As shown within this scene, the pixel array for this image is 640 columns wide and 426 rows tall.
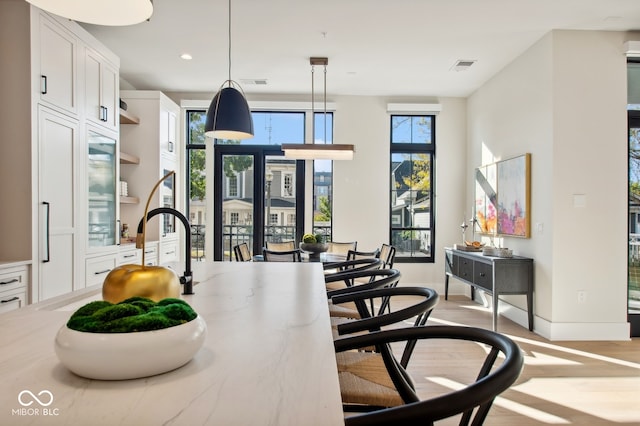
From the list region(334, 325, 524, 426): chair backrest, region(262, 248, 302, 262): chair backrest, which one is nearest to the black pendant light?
region(262, 248, 302, 262): chair backrest

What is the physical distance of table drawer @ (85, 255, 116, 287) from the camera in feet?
11.7

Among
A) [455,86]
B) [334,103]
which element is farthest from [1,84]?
[455,86]

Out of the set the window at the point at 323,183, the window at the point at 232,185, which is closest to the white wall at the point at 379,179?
the window at the point at 323,183

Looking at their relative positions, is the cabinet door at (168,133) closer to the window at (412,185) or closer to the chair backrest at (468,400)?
the window at (412,185)

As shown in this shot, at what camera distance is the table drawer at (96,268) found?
355 centimetres

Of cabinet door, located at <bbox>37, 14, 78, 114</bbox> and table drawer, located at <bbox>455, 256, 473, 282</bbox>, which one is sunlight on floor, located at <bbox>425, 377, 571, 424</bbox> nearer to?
table drawer, located at <bbox>455, 256, 473, 282</bbox>

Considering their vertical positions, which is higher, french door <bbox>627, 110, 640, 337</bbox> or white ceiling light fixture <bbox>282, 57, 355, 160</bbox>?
white ceiling light fixture <bbox>282, 57, 355, 160</bbox>

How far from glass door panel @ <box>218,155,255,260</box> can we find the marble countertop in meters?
4.86

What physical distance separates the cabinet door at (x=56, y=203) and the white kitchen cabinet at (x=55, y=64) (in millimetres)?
133

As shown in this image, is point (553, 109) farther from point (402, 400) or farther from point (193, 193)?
point (193, 193)

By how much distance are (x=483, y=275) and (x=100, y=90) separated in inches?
169

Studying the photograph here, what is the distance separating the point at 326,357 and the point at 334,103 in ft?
18.1

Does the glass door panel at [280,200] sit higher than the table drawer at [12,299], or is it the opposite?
the glass door panel at [280,200]

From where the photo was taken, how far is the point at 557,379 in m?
2.88
